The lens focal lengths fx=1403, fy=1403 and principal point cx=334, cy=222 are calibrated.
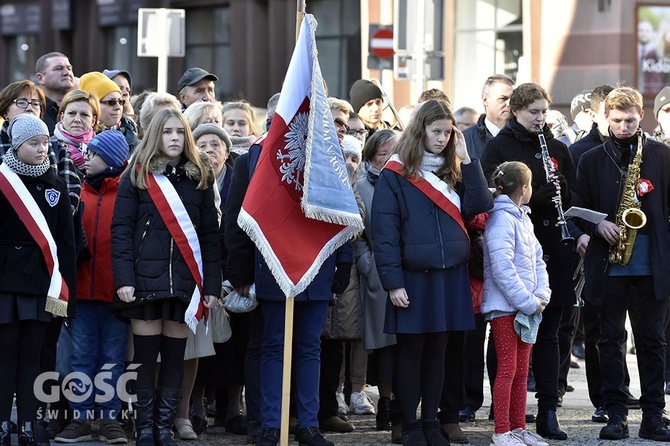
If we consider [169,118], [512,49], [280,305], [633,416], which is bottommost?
[633,416]

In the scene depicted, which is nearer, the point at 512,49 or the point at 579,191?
the point at 579,191

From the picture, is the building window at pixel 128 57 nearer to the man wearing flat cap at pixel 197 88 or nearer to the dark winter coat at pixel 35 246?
the man wearing flat cap at pixel 197 88

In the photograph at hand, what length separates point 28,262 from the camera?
330 inches

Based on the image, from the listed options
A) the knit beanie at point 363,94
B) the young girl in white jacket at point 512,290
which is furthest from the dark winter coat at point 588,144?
the knit beanie at point 363,94

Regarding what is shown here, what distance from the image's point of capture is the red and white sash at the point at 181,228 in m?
8.61

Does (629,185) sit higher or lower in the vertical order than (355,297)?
higher

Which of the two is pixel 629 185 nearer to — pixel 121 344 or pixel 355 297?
pixel 355 297

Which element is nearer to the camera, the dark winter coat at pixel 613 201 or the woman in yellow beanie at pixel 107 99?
the dark winter coat at pixel 613 201

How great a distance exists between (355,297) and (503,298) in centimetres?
124

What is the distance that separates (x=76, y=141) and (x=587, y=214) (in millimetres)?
3469

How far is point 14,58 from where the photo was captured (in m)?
37.9

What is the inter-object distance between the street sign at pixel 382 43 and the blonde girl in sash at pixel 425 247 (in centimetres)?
984

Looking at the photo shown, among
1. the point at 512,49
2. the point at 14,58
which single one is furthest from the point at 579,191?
the point at 14,58

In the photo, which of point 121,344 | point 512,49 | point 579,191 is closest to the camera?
point 121,344
